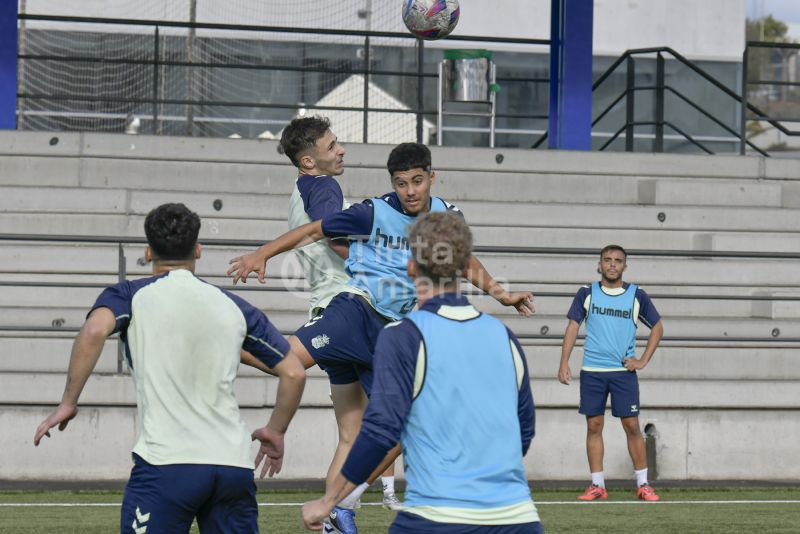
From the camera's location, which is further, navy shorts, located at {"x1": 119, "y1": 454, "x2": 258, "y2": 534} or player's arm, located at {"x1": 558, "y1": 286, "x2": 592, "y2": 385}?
player's arm, located at {"x1": 558, "y1": 286, "x2": 592, "y2": 385}

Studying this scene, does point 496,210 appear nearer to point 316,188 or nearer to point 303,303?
point 303,303

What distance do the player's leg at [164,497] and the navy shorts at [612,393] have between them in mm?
6512

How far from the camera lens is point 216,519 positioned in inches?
169

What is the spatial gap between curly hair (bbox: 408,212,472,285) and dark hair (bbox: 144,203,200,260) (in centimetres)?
88

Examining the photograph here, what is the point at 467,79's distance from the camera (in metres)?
16.0

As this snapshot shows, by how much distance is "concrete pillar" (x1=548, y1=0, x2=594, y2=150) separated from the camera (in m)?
15.7

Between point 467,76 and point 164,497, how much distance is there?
12266 millimetres

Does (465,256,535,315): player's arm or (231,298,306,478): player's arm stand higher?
(465,256,535,315): player's arm

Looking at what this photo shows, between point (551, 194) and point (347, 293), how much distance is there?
8.16 m

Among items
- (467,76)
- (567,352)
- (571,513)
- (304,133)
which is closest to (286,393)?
(304,133)

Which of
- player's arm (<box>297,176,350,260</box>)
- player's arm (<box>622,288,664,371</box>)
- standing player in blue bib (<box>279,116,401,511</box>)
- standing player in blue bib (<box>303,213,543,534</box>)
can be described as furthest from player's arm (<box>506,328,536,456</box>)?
player's arm (<box>622,288,664,371</box>)

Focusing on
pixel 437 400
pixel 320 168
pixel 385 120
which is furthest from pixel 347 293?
pixel 385 120

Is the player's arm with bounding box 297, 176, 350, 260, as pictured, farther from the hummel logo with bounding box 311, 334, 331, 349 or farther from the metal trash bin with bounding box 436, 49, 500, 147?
the metal trash bin with bounding box 436, 49, 500, 147

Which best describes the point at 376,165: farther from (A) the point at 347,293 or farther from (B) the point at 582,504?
(A) the point at 347,293
